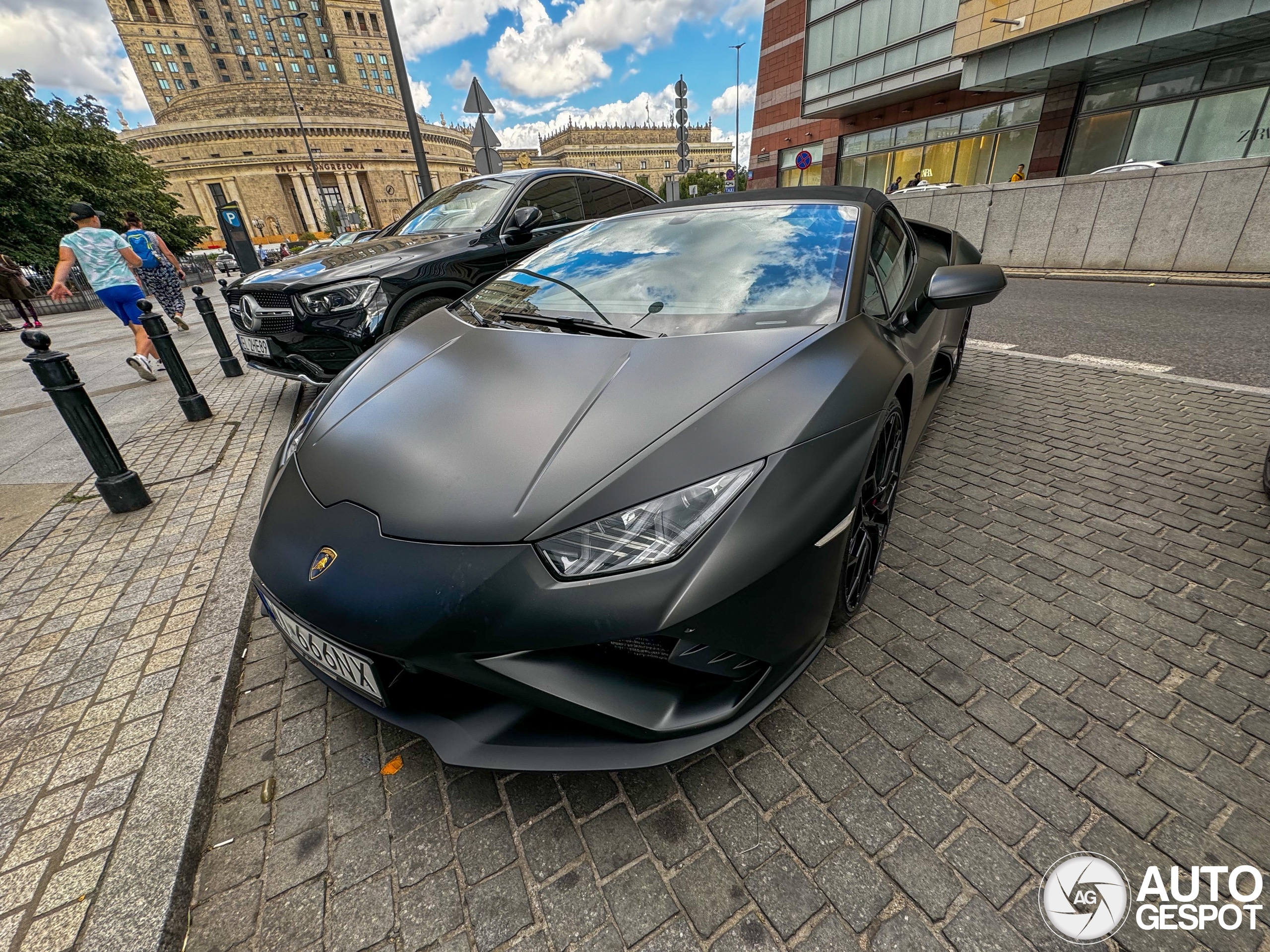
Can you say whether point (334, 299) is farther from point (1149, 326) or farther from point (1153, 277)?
point (1153, 277)

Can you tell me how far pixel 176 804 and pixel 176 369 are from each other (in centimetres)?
428

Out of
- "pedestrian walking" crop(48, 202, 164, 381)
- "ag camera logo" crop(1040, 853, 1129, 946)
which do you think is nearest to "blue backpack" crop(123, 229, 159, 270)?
"pedestrian walking" crop(48, 202, 164, 381)

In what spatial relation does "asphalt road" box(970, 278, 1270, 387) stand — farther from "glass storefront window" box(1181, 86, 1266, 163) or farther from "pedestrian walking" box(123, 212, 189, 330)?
"pedestrian walking" box(123, 212, 189, 330)

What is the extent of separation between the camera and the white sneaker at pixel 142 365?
5.94m

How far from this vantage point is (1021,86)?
16.5 metres

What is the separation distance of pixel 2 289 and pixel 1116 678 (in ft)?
57.2

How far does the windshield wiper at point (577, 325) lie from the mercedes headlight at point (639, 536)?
72cm

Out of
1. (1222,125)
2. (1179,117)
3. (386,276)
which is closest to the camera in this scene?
(386,276)

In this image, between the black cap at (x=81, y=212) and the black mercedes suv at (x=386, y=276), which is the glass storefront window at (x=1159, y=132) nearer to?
the black mercedes suv at (x=386, y=276)

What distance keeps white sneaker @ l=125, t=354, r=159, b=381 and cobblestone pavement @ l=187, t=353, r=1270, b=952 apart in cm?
581

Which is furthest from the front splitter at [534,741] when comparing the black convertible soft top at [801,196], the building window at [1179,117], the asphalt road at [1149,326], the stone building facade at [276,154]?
the stone building facade at [276,154]

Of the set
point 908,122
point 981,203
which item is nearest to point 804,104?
point 908,122

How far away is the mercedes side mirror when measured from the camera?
4070 mm

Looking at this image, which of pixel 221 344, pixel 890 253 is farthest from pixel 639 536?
pixel 221 344
